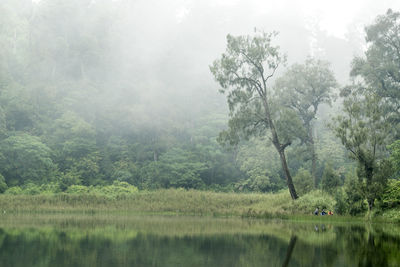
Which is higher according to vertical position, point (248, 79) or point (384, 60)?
point (384, 60)

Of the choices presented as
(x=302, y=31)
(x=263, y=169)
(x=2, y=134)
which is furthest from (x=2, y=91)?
(x=302, y=31)

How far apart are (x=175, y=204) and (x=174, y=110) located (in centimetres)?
3210

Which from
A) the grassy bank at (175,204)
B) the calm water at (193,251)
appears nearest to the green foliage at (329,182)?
the grassy bank at (175,204)

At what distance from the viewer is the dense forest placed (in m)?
33.1

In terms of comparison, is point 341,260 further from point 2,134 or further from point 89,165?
point 2,134

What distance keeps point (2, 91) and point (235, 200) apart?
38630mm

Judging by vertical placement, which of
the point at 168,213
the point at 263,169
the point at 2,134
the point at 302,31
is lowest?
the point at 168,213

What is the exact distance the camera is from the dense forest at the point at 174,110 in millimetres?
33094

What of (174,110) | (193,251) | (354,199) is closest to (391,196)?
(354,199)

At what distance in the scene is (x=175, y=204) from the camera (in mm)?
34469

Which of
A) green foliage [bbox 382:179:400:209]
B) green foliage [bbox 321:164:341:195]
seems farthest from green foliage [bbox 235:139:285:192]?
green foliage [bbox 382:179:400:209]

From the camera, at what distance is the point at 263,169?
51.2m

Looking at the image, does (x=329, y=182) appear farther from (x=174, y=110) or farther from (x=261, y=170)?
(x=174, y=110)

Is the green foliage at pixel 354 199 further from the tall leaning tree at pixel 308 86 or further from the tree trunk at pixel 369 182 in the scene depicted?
the tall leaning tree at pixel 308 86
